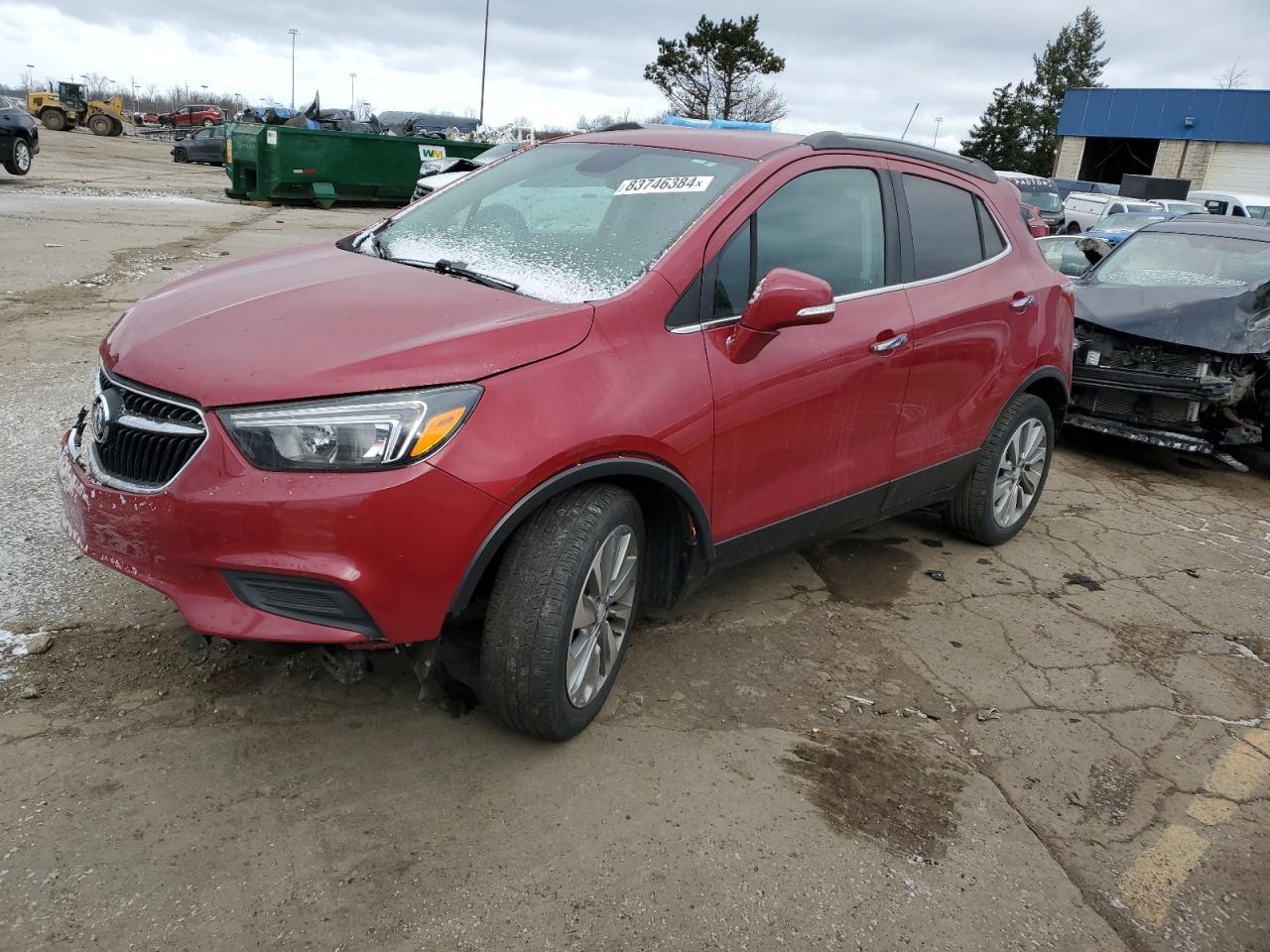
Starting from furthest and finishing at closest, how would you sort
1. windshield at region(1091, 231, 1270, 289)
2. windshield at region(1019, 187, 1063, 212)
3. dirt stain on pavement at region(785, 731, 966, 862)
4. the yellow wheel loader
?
the yellow wheel loader → windshield at region(1019, 187, 1063, 212) → windshield at region(1091, 231, 1270, 289) → dirt stain on pavement at region(785, 731, 966, 862)

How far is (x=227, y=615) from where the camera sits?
240 centimetres

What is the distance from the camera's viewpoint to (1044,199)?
984 inches

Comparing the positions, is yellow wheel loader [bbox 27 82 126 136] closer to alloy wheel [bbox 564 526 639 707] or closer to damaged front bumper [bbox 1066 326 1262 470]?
damaged front bumper [bbox 1066 326 1262 470]

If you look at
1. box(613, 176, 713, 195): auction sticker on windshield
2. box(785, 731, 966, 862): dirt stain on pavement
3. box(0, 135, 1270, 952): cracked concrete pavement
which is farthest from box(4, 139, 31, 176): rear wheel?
box(785, 731, 966, 862): dirt stain on pavement

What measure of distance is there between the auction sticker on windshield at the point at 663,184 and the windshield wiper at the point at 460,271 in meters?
0.62

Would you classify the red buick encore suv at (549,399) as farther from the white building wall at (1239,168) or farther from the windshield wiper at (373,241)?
the white building wall at (1239,168)

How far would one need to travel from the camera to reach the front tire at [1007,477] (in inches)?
179

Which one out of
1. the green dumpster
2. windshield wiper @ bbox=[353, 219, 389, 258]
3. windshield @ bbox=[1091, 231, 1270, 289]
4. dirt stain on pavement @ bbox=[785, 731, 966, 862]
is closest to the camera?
A: dirt stain on pavement @ bbox=[785, 731, 966, 862]

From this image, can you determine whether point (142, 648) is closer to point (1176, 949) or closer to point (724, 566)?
point (724, 566)

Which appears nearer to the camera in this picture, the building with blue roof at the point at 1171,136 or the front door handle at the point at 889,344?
the front door handle at the point at 889,344

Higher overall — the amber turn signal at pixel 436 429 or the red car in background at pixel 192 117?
the red car in background at pixel 192 117

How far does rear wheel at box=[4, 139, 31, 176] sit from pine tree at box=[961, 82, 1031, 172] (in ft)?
177

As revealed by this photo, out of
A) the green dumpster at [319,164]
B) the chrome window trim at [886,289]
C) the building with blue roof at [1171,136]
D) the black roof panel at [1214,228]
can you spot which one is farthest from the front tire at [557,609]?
the building with blue roof at [1171,136]

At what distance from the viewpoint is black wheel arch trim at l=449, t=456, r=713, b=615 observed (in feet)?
8.14
